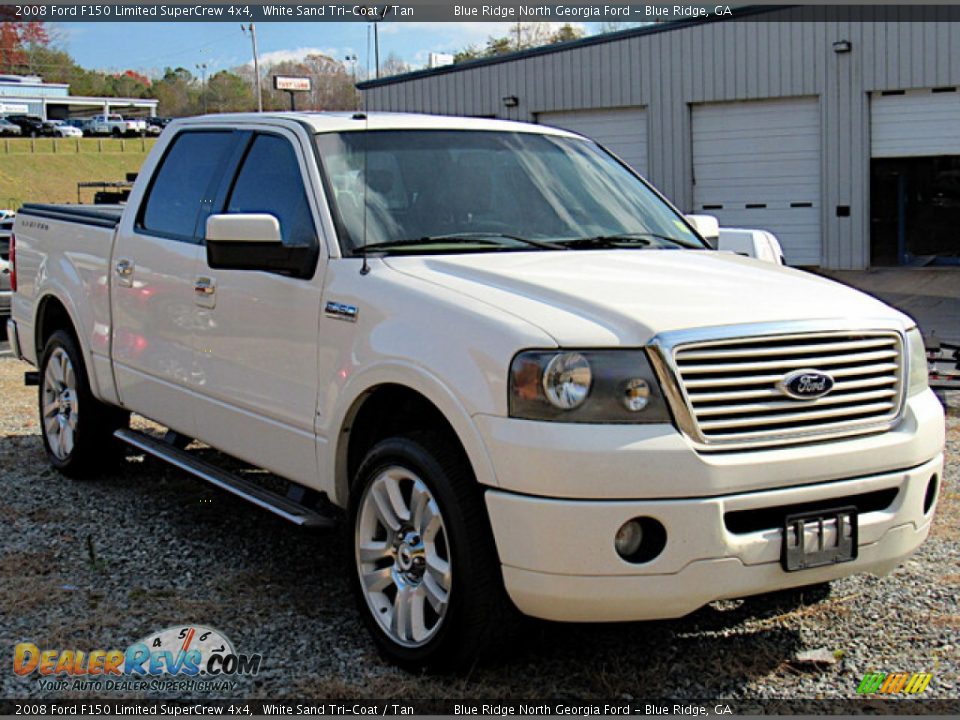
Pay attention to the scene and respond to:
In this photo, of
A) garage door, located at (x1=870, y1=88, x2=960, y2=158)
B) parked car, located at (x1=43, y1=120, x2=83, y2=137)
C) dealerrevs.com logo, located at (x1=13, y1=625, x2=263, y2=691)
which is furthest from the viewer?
parked car, located at (x1=43, y1=120, x2=83, y2=137)

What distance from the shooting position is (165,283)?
571cm

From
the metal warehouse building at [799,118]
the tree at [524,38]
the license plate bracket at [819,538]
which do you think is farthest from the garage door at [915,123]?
the tree at [524,38]

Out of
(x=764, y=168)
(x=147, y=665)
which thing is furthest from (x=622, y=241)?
(x=764, y=168)

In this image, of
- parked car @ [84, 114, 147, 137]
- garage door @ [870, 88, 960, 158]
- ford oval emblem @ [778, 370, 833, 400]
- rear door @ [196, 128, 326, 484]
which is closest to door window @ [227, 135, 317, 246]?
rear door @ [196, 128, 326, 484]

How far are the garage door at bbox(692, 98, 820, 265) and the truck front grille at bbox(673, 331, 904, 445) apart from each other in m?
18.2

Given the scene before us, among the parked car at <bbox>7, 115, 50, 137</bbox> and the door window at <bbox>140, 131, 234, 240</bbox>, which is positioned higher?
the parked car at <bbox>7, 115, 50, 137</bbox>

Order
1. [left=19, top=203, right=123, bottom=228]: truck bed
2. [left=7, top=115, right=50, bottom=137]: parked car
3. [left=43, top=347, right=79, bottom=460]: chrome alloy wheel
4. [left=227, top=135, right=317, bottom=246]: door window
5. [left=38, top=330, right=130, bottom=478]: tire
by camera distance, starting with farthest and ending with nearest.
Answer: [left=7, top=115, right=50, bottom=137]: parked car → [left=43, top=347, right=79, bottom=460]: chrome alloy wheel → [left=38, top=330, right=130, bottom=478]: tire → [left=19, top=203, right=123, bottom=228]: truck bed → [left=227, top=135, right=317, bottom=246]: door window

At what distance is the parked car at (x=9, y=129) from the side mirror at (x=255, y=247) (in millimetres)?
80220

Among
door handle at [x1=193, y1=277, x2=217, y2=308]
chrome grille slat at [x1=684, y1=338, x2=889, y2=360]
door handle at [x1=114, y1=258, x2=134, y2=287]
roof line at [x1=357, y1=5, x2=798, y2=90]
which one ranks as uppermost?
roof line at [x1=357, y1=5, x2=798, y2=90]

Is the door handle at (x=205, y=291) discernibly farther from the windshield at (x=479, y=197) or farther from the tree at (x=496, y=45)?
the tree at (x=496, y=45)

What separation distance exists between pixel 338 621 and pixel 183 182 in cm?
248

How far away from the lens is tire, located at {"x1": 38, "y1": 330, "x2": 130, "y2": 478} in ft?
22.4

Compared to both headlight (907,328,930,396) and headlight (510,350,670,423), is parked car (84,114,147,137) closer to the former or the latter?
headlight (907,328,930,396)

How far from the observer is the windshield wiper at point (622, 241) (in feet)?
16.0
